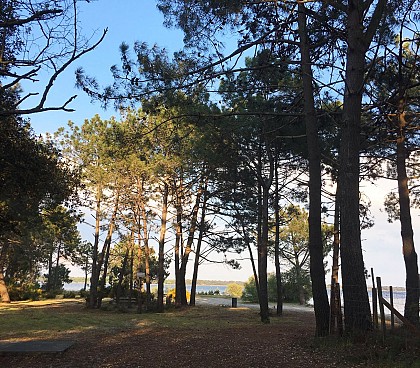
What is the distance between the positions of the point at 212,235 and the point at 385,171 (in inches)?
364

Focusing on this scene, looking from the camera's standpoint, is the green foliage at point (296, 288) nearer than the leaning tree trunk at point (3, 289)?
No

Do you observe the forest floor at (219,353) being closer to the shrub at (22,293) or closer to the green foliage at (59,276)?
the shrub at (22,293)

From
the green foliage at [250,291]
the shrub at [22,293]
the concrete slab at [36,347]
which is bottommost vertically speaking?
the concrete slab at [36,347]

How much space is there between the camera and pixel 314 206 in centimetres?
823

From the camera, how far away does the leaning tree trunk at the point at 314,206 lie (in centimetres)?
778

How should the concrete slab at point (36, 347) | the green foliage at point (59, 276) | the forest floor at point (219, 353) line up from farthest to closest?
the green foliage at point (59, 276) → the concrete slab at point (36, 347) → the forest floor at point (219, 353)

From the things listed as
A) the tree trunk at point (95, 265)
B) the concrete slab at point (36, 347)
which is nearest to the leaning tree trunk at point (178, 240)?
the tree trunk at point (95, 265)

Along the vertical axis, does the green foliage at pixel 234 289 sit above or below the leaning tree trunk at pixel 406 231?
below

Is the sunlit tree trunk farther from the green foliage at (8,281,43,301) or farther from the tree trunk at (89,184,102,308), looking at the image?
the green foliage at (8,281,43,301)

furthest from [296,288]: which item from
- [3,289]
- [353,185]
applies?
[353,185]

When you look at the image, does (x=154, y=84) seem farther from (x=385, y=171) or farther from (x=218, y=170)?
(x=385, y=171)

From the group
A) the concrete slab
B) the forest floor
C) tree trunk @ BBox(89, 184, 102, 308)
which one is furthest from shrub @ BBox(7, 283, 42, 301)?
the concrete slab

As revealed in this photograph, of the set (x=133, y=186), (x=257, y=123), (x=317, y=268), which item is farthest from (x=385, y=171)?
(x=133, y=186)

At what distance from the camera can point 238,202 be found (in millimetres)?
17406
